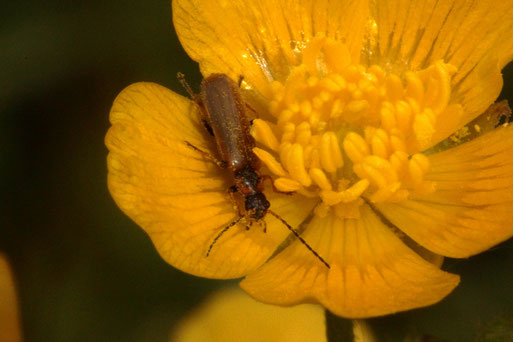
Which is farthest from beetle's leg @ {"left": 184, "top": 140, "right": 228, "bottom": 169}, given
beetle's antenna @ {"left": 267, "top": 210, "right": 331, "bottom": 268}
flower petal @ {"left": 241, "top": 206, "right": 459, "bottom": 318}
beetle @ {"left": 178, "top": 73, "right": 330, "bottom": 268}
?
flower petal @ {"left": 241, "top": 206, "right": 459, "bottom": 318}

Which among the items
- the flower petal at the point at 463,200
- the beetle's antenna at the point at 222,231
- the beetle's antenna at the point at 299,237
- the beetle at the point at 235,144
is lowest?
the flower petal at the point at 463,200

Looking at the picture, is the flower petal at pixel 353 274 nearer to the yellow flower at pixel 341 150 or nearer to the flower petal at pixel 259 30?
the yellow flower at pixel 341 150

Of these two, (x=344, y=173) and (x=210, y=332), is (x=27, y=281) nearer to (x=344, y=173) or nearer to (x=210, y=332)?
(x=210, y=332)

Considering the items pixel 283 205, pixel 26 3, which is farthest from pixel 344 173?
pixel 26 3

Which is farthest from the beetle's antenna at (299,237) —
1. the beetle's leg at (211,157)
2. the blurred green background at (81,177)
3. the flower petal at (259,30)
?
the blurred green background at (81,177)

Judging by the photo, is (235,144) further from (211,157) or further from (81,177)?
(81,177)

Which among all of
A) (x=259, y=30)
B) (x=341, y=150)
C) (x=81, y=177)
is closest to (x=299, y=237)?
(x=341, y=150)
